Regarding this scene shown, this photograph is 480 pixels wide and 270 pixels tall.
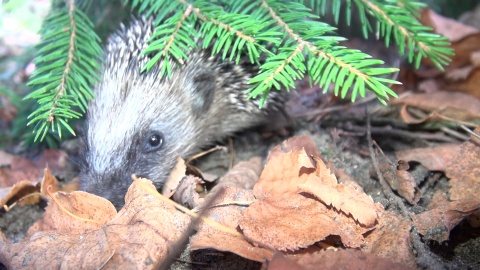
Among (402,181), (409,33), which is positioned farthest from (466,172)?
(409,33)

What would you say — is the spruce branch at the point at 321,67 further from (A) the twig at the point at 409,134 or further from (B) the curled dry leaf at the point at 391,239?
(A) the twig at the point at 409,134

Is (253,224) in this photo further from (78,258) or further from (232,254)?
(78,258)

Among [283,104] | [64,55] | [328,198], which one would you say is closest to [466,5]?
[283,104]

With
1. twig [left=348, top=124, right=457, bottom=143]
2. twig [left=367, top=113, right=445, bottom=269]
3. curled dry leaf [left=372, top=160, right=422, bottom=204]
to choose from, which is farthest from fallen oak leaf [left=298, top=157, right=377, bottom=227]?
twig [left=348, top=124, right=457, bottom=143]

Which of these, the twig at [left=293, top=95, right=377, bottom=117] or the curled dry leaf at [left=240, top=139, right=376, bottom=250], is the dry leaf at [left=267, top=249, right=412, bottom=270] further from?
the twig at [left=293, top=95, right=377, bottom=117]

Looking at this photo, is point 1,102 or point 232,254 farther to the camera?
point 1,102

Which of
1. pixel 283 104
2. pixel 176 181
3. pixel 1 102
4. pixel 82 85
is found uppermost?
pixel 82 85

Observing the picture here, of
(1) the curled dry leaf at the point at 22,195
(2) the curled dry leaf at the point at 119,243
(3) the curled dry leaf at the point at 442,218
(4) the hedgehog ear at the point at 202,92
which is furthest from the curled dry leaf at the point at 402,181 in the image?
(1) the curled dry leaf at the point at 22,195
